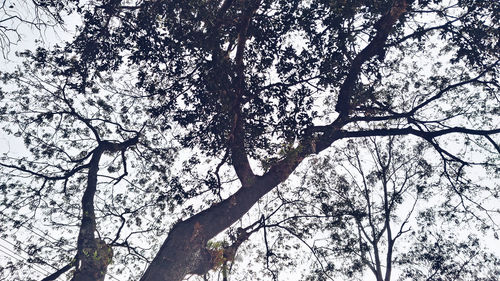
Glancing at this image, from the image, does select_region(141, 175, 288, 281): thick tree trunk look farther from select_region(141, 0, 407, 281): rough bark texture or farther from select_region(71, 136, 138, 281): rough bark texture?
select_region(71, 136, 138, 281): rough bark texture

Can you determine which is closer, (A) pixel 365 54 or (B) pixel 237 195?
(B) pixel 237 195

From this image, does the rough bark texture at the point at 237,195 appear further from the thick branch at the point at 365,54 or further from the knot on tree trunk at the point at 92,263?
the knot on tree trunk at the point at 92,263

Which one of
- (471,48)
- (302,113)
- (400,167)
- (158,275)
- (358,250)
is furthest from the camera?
(400,167)

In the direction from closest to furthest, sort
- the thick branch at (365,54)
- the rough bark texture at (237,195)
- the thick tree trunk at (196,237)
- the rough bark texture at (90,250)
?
the thick tree trunk at (196,237) < the rough bark texture at (237,195) < the rough bark texture at (90,250) < the thick branch at (365,54)

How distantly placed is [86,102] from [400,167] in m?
11.8

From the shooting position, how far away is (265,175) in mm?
7703

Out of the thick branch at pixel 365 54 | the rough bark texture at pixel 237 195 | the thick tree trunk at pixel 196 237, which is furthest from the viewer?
the thick branch at pixel 365 54

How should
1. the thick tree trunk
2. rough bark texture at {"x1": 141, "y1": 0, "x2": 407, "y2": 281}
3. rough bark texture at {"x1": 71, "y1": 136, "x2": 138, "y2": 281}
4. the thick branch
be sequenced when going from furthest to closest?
the thick branch → rough bark texture at {"x1": 71, "y1": 136, "x2": 138, "y2": 281} → rough bark texture at {"x1": 141, "y1": 0, "x2": 407, "y2": 281} → the thick tree trunk

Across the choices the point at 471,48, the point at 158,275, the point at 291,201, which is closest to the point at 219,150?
the point at 158,275

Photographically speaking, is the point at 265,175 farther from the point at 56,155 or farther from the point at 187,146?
the point at 56,155

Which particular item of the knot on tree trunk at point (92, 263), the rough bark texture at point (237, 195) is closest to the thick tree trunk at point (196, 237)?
the rough bark texture at point (237, 195)

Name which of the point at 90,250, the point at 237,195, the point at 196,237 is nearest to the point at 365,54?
the point at 237,195

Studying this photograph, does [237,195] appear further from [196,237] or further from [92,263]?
[92,263]

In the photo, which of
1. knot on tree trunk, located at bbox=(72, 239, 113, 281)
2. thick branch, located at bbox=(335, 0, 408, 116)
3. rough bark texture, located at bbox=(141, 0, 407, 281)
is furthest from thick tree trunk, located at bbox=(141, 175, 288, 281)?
thick branch, located at bbox=(335, 0, 408, 116)
